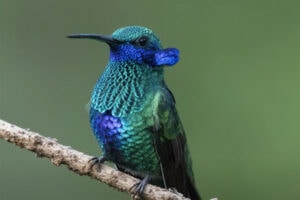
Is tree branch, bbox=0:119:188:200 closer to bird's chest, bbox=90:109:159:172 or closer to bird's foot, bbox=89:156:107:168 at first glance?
bird's foot, bbox=89:156:107:168

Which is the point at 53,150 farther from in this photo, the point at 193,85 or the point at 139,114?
the point at 193,85

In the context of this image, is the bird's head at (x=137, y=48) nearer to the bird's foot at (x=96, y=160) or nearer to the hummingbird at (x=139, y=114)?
the hummingbird at (x=139, y=114)

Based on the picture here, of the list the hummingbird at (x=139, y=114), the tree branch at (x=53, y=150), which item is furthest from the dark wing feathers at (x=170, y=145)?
the tree branch at (x=53, y=150)

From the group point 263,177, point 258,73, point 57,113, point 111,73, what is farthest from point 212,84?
point 111,73

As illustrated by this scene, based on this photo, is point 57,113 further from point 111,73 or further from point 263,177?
point 111,73

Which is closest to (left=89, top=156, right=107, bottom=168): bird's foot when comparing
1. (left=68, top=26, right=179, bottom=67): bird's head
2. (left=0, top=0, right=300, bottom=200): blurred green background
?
(left=68, top=26, right=179, bottom=67): bird's head
